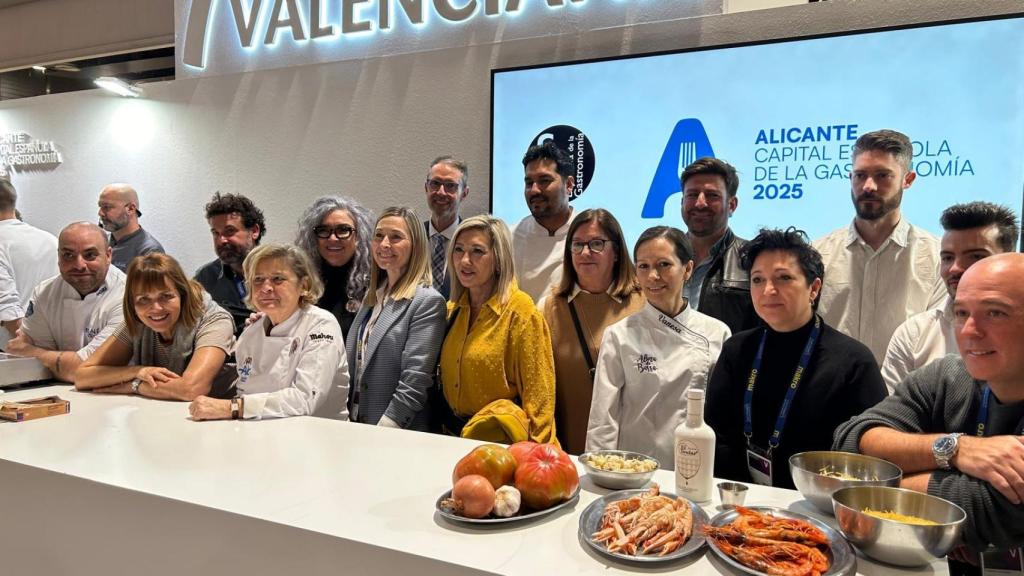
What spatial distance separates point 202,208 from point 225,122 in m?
0.75

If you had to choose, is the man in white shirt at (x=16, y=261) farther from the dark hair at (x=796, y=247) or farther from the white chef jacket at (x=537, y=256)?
the dark hair at (x=796, y=247)

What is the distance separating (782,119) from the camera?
11.3 ft

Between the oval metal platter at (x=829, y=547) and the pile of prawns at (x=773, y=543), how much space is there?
0.01m

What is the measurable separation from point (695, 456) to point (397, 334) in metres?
1.58

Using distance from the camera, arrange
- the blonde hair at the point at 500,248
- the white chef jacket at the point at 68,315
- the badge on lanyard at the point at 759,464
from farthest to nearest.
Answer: the white chef jacket at the point at 68,315 < the blonde hair at the point at 500,248 < the badge on lanyard at the point at 759,464

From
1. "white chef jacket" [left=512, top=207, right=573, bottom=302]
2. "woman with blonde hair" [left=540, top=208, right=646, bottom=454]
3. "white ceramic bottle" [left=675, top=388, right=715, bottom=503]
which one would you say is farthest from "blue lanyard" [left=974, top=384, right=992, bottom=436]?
"white chef jacket" [left=512, top=207, right=573, bottom=302]

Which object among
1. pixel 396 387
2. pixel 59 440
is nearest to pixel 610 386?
pixel 396 387

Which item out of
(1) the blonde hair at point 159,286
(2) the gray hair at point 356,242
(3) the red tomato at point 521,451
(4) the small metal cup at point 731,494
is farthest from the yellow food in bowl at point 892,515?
(2) the gray hair at point 356,242

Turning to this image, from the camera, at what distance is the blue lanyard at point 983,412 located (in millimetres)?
1508

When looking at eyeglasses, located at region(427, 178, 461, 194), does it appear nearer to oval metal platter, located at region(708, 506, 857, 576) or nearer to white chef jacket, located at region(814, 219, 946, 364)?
white chef jacket, located at region(814, 219, 946, 364)

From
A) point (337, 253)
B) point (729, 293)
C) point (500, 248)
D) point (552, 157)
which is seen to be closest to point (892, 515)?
point (500, 248)

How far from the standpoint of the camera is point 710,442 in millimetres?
1491

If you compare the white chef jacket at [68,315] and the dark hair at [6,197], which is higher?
the dark hair at [6,197]

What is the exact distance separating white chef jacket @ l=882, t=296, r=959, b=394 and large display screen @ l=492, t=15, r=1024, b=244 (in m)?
0.84
